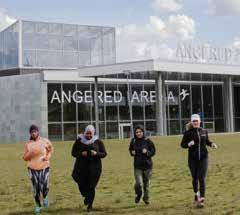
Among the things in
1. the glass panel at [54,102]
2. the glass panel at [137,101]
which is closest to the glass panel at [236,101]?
the glass panel at [137,101]

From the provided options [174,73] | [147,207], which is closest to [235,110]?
[174,73]

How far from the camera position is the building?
48.0m

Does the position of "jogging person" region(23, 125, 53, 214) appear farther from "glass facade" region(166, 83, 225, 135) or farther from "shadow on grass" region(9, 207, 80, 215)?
"glass facade" region(166, 83, 225, 135)

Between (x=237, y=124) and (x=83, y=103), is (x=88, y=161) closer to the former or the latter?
(x=83, y=103)

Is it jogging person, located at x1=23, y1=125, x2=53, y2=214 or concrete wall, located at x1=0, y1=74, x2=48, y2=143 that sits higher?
concrete wall, located at x1=0, y1=74, x2=48, y2=143

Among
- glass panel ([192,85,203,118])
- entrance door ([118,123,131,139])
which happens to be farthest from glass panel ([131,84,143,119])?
glass panel ([192,85,203,118])

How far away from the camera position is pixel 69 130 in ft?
166

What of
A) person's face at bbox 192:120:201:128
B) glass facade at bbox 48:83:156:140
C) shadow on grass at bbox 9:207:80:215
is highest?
glass facade at bbox 48:83:156:140

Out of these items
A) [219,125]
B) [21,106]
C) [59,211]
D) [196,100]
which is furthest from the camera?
[219,125]

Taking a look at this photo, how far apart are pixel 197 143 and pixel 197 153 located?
0.55ft

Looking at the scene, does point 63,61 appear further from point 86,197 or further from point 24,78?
point 86,197

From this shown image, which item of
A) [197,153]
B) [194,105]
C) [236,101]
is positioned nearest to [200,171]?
[197,153]

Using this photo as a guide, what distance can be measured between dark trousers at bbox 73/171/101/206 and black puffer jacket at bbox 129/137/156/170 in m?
0.77

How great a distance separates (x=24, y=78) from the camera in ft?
165
